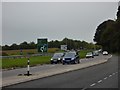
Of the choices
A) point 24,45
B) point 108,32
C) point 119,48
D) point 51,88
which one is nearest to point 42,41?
point 51,88

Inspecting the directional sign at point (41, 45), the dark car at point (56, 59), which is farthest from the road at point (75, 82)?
the dark car at point (56, 59)

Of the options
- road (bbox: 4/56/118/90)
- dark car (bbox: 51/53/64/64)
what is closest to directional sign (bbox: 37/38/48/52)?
road (bbox: 4/56/118/90)

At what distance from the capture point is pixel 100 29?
509 ft

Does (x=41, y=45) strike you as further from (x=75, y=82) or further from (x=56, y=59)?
(x=56, y=59)

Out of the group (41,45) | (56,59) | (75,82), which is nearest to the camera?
(75,82)

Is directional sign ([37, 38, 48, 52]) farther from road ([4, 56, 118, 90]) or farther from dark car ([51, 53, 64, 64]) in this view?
dark car ([51, 53, 64, 64])

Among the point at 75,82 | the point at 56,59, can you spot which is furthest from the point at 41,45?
the point at 56,59

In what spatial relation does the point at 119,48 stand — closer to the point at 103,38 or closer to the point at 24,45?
the point at 103,38

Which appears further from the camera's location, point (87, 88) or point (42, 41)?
point (42, 41)

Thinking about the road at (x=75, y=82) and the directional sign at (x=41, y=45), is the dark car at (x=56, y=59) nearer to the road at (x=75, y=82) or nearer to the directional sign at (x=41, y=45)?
the directional sign at (x=41, y=45)

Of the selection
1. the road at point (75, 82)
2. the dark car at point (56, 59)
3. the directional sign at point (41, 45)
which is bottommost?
the road at point (75, 82)

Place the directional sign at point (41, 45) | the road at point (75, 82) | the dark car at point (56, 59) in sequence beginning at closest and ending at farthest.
Result: the road at point (75, 82) < the directional sign at point (41, 45) < the dark car at point (56, 59)

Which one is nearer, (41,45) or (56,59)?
(41,45)

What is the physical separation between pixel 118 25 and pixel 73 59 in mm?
57818
